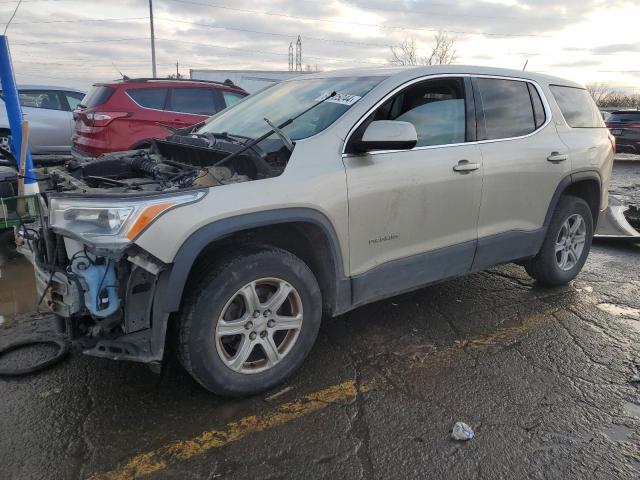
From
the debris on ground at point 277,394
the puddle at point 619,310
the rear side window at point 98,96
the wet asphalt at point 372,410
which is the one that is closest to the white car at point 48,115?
the rear side window at point 98,96

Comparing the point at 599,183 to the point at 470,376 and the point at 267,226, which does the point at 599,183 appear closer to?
the point at 470,376

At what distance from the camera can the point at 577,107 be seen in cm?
477

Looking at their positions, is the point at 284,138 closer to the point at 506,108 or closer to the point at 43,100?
the point at 506,108

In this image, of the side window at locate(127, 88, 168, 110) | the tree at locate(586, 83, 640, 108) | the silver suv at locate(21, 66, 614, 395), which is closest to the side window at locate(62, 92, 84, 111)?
the side window at locate(127, 88, 168, 110)

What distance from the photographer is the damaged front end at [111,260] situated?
2502 mm

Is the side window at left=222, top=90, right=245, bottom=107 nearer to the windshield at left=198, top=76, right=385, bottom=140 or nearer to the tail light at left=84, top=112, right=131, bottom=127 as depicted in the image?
the tail light at left=84, top=112, right=131, bottom=127

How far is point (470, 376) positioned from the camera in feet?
10.8

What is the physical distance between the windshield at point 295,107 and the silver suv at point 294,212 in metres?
0.02

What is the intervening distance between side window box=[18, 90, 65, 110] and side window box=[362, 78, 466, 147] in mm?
9874

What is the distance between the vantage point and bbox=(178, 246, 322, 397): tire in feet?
8.86

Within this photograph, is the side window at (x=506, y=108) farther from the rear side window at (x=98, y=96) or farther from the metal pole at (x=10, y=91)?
the rear side window at (x=98, y=96)

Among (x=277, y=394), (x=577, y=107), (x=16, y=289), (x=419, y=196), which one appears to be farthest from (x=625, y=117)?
(x=16, y=289)

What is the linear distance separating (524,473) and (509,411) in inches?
20.0

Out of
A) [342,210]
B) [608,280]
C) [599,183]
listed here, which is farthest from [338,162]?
[608,280]
